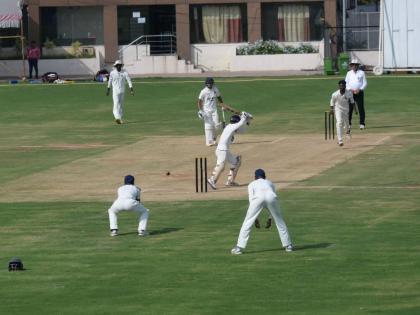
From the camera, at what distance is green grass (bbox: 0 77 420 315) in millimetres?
21734

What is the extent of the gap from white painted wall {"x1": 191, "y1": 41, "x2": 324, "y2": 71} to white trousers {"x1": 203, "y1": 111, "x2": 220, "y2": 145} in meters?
34.5

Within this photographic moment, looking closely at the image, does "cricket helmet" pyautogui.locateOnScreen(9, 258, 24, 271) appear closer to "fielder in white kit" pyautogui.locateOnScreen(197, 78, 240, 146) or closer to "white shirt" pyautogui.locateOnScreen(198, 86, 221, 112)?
"fielder in white kit" pyautogui.locateOnScreen(197, 78, 240, 146)

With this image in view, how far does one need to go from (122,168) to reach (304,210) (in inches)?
373

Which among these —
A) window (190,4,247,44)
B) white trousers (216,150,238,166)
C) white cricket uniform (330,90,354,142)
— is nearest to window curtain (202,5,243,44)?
window (190,4,247,44)

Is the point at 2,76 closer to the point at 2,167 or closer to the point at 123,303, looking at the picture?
the point at 2,167

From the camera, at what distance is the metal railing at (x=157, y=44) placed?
79.8m

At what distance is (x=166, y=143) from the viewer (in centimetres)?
4488

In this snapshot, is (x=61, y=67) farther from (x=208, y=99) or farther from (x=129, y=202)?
(x=129, y=202)

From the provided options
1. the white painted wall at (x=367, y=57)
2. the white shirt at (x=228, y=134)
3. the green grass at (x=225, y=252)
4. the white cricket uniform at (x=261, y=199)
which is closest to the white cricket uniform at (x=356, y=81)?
the green grass at (x=225, y=252)

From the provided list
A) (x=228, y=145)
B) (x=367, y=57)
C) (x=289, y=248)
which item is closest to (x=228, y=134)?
(x=228, y=145)

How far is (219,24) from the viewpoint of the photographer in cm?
8056

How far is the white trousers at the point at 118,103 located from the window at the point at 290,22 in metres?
30.4

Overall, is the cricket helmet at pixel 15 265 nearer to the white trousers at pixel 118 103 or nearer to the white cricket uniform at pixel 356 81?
the white cricket uniform at pixel 356 81

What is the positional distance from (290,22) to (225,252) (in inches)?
2180
